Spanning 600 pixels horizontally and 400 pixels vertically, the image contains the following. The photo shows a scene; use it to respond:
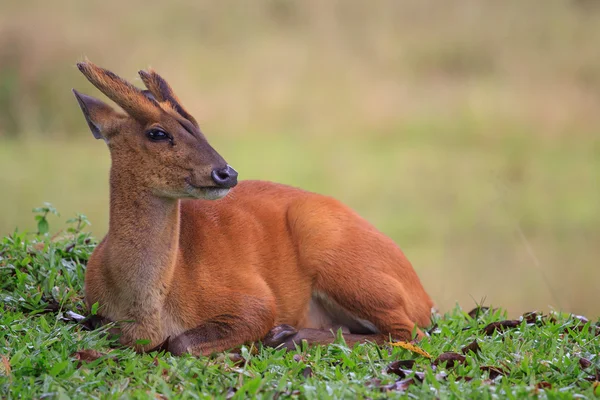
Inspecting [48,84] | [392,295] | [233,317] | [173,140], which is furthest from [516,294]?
[48,84]

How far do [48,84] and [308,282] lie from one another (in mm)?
8576

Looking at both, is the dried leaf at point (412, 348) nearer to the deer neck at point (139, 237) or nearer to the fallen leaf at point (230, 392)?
the fallen leaf at point (230, 392)

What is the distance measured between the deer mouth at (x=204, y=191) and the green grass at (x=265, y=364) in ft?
2.86

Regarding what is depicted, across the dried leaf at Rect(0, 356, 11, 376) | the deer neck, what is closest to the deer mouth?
the deer neck

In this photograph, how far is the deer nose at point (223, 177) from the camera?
5082 millimetres

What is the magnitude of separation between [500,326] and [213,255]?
6.13 feet

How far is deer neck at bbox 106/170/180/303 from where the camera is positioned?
5250mm

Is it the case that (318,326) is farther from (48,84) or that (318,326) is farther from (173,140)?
(48,84)

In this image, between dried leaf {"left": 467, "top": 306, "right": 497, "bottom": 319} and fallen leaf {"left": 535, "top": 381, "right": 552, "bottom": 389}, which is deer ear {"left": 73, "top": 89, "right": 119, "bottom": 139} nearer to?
fallen leaf {"left": 535, "top": 381, "right": 552, "bottom": 389}

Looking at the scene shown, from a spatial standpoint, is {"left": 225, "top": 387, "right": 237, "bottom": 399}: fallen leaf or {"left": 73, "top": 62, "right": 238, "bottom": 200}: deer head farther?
{"left": 73, "top": 62, "right": 238, "bottom": 200}: deer head

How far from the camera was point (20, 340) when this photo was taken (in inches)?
208

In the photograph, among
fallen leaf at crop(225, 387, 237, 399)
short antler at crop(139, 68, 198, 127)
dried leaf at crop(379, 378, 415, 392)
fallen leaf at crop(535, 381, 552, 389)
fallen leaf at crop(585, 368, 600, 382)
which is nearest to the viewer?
fallen leaf at crop(225, 387, 237, 399)

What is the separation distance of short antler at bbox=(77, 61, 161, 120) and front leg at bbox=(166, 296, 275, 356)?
1.22 m

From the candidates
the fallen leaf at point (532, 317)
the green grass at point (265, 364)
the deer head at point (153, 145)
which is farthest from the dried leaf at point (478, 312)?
Answer: the deer head at point (153, 145)
